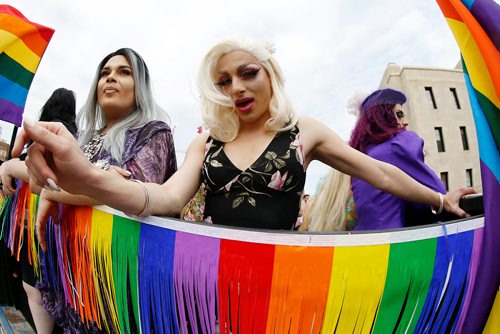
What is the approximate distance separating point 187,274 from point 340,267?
1.28 feet

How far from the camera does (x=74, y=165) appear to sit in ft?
2.48

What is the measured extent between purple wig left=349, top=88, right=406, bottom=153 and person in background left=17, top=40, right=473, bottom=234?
2.10 ft

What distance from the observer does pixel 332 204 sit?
2.15 meters

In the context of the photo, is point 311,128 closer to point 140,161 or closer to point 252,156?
point 252,156

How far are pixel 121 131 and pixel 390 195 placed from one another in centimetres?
144

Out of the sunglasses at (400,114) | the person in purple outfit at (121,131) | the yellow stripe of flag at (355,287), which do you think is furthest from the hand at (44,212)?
the sunglasses at (400,114)

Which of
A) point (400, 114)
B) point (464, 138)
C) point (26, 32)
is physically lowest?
point (400, 114)

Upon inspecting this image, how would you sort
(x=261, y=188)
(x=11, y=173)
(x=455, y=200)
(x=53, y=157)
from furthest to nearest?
1. (x=11, y=173)
2. (x=455, y=200)
3. (x=261, y=188)
4. (x=53, y=157)

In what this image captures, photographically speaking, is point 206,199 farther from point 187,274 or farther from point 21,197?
point 21,197

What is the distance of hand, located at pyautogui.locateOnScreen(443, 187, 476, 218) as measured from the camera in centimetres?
123

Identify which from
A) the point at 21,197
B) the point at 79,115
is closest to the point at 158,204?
the point at 21,197

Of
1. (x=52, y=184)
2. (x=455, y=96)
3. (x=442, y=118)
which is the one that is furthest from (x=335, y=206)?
(x=455, y=96)

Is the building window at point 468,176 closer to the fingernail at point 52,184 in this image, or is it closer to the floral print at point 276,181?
the floral print at point 276,181

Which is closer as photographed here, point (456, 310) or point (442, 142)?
point (456, 310)
